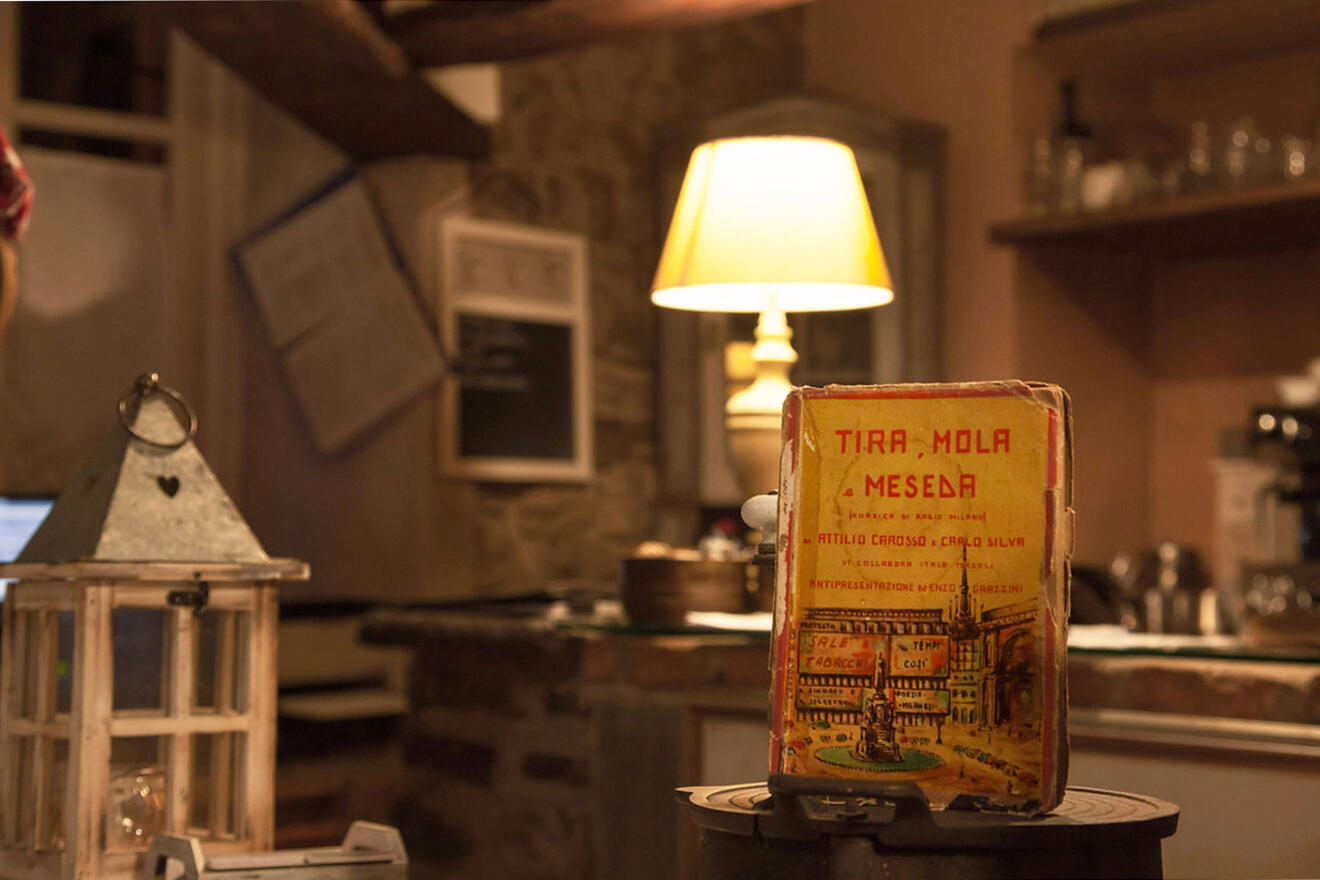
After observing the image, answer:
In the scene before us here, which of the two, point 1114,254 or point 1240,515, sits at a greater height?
point 1114,254

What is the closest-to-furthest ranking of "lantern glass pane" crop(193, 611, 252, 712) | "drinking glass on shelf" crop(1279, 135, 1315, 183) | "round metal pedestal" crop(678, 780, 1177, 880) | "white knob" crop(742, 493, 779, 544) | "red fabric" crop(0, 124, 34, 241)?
"round metal pedestal" crop(678, 780, 1177, 880)
"white knob" crop(742, 493, 779, 544)
"lantern glass pane" crop(193, 611, 252, 712)
"red fabric" crop(0, 124, 34, 241)
"drinking glass on shelf" crop(1279, 135, 1315, 183)

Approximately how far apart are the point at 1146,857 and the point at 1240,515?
368 cm

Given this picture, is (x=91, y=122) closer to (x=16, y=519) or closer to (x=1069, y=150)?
(x=16, y=519)

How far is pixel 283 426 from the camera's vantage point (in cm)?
452

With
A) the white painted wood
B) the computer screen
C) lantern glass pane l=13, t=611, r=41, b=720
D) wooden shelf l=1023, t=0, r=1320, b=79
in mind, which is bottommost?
lantern glass pane l=13, t=611, r=41, b=720

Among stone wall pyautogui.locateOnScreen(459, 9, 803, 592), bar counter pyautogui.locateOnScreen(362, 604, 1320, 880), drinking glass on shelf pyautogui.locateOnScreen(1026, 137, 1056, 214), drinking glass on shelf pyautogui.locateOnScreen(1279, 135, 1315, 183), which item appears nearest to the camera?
bar counter pyautogui.locateOnScreen(362, 604, 1320, 880)

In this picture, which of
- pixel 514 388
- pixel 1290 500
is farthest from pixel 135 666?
pixel 1290 500

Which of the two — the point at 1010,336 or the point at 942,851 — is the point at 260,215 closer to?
the point at 1010,336

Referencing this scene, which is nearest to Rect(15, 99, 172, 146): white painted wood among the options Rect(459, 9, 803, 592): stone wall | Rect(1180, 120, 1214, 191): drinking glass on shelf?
Rect(459, 9, 803, 592): stone wall

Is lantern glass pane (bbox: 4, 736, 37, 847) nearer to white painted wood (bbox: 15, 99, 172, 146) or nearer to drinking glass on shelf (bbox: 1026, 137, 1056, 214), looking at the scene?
white painted wood (bbox: 15, 99, 172, 146)

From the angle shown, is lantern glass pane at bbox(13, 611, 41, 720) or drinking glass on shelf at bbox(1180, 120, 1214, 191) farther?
drinking glass on shelf at bbox(1180, 120, 1214, 191)

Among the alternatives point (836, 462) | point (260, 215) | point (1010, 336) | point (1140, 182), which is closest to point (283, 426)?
point (260, 215)

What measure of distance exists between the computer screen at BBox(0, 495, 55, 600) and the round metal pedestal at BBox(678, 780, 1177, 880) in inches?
122

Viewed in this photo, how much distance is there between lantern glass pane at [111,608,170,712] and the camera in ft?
4.62
